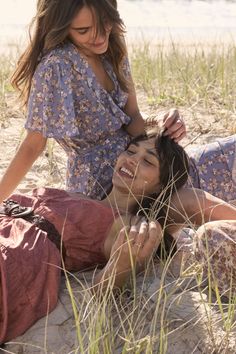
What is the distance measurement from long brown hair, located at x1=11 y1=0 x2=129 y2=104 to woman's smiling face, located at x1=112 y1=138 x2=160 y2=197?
1.90 feet

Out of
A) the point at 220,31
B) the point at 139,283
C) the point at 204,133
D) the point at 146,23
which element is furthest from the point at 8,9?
the point at 139,283

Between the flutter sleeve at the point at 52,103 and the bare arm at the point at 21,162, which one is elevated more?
the flutter sleeve at the point at 52,103

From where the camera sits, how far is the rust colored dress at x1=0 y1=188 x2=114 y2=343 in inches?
100.0

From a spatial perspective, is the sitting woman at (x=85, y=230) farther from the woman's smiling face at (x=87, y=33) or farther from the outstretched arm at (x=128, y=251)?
the woman's smiling face at (x=87, y=33)

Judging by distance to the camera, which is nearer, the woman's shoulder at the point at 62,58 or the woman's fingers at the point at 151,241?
the woman's fingers at the point at 151,241

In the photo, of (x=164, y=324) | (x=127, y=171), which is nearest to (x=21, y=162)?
(x=127, y=171)

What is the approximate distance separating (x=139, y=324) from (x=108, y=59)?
1580 mm

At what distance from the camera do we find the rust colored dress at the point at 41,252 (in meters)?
2.54

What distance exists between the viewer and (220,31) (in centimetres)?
1306

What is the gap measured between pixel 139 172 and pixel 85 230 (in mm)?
331

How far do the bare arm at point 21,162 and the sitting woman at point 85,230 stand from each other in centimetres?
9

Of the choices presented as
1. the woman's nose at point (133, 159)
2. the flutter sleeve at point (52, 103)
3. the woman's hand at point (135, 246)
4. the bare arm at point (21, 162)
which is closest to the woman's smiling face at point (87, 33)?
the flutter sleeve at point (52, 103)

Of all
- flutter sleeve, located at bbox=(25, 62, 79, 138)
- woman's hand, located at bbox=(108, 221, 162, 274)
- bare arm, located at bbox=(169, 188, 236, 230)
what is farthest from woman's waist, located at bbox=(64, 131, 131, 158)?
woman's hand, located at bbox=(108, 221, 162, 274)

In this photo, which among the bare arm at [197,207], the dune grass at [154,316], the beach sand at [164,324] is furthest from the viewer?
the bare arm at [197,207]
